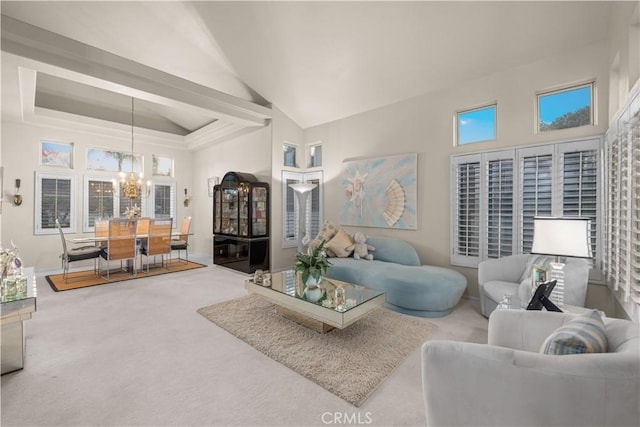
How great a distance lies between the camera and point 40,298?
3898 millimetres

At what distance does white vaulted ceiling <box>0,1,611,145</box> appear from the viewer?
3066 mm

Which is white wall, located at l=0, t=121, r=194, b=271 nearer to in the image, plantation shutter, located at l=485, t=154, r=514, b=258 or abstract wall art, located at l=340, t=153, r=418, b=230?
abstract wall art, located at l=340, t=153, r=418, b=230

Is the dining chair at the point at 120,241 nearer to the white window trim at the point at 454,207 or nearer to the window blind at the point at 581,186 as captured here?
the white window trim at the point at 454,207

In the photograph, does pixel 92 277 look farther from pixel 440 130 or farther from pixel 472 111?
pixel 472 111

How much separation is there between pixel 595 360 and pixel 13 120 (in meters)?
8.23

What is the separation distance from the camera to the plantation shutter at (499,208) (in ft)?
11.6

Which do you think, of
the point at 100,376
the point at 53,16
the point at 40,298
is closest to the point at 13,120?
the point at 53,16

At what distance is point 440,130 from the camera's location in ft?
13.6

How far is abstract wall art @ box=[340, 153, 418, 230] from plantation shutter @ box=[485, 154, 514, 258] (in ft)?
3.33

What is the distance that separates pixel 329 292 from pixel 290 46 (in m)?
3.53

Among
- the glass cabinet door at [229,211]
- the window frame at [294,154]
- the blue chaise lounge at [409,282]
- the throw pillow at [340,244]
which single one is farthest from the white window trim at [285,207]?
the blue chaise lounge at [409,282]

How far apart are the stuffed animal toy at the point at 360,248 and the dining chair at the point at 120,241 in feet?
12.8

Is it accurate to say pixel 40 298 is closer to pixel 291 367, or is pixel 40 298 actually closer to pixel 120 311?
pixel 120 311

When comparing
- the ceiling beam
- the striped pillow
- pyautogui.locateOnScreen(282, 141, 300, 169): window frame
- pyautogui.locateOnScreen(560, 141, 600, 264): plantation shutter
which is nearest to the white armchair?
the striped pillow
